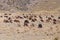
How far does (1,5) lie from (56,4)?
12146mm

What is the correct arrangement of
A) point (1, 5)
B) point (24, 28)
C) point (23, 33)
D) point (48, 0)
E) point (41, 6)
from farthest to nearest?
point (48, 0), point (41, 6), point (1, 5), point (24, 28), point (23, 33)

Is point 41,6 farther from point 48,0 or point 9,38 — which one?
point 9,38

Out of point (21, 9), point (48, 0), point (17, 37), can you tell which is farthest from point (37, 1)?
point (17, 37)

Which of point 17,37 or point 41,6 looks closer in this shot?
point 17,37

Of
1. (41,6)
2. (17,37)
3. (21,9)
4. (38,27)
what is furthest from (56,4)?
(17,37)

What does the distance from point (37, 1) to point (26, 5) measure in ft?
17.0

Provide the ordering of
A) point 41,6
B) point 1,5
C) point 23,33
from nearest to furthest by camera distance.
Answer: point 23,33
point 1,5
point 41,6

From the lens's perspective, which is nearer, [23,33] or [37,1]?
[23,33]

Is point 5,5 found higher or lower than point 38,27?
lower

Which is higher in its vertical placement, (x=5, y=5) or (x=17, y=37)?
(x=17, y=37)

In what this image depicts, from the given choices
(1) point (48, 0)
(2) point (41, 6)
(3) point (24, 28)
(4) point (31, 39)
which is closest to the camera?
(4) point (31, 39)

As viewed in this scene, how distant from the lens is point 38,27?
72.4 feet

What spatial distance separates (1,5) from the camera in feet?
188

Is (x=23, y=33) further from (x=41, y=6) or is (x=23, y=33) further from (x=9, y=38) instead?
(x=41, y=6)
